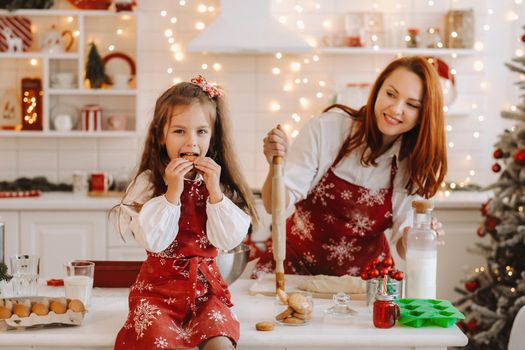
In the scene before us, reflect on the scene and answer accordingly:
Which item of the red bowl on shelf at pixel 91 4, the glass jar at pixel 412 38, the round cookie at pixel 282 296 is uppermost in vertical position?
the red bowl on shelf at pixel 91 4

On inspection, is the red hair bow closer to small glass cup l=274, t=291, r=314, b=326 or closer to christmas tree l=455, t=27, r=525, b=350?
small glass cup l=274, t=291, r=314, b=326

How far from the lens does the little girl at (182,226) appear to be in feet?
6.29

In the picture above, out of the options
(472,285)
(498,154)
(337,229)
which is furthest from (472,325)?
(337,229)

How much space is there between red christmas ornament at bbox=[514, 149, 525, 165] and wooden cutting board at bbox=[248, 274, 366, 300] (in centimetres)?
164

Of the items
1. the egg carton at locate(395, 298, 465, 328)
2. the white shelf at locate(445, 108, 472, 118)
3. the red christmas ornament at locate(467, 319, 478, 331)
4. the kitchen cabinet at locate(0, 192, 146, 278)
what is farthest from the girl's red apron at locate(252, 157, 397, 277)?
the white shelf at locate(445, 108, 472, 118)

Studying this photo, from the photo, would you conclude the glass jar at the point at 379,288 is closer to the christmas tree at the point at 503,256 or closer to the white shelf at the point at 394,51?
the christmas tree at the point at 503,256

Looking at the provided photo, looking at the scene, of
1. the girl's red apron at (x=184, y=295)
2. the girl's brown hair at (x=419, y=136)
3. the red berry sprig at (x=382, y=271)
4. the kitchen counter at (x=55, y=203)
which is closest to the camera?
the girl's red apron at (x=184, y=295)

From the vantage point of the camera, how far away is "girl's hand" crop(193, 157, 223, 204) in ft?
6.68

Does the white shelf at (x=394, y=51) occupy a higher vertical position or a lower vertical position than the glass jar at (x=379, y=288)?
higher

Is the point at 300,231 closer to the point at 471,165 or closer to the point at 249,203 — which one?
the point at 249,203

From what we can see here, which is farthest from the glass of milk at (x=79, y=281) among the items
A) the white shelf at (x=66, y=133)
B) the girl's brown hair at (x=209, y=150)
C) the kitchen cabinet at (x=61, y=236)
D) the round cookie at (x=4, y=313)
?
the white shelf at (x=66, y=133)

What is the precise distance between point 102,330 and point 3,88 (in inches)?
128

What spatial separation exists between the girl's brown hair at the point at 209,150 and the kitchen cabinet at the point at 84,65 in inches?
103

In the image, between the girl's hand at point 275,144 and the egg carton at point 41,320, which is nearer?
the egg carton at point 41,320
